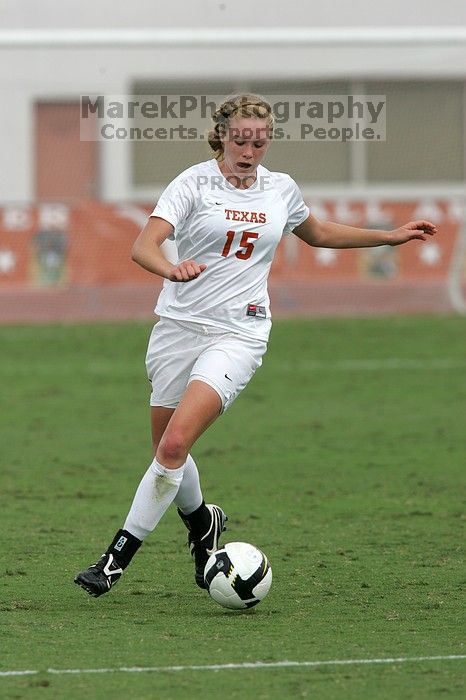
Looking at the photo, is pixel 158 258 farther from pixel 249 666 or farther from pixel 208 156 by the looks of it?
pixel 208 156

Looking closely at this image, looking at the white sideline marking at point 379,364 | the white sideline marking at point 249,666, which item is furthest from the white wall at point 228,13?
the white sideline marking at point 249,666

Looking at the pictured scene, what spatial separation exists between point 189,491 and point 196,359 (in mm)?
684

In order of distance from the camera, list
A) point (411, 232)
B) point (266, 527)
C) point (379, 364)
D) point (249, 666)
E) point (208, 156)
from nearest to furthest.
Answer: point (249, 666), point (411, 232), point (266, 527), point (379, 364), point (208, 156)

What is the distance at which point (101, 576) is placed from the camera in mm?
6344

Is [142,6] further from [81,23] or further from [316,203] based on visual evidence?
[316,203]

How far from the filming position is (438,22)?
59.6ft

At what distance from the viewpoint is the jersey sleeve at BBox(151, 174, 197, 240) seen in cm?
634

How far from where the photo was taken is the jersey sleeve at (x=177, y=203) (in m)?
6.34

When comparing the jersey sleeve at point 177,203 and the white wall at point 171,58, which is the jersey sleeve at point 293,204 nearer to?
the jersey sleeve at point 177,203

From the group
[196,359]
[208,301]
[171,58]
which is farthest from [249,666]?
[171,58]

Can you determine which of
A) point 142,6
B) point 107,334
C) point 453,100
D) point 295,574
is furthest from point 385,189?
point 295,574

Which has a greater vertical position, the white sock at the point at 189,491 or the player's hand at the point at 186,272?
the player's hand at the point at 186,272

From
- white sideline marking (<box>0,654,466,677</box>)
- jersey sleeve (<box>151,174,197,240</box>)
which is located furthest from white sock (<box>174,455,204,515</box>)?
white sideline marking (<box>0,654,466,677</box>)

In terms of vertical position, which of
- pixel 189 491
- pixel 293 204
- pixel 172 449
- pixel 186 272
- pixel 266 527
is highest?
pixel 293 204
